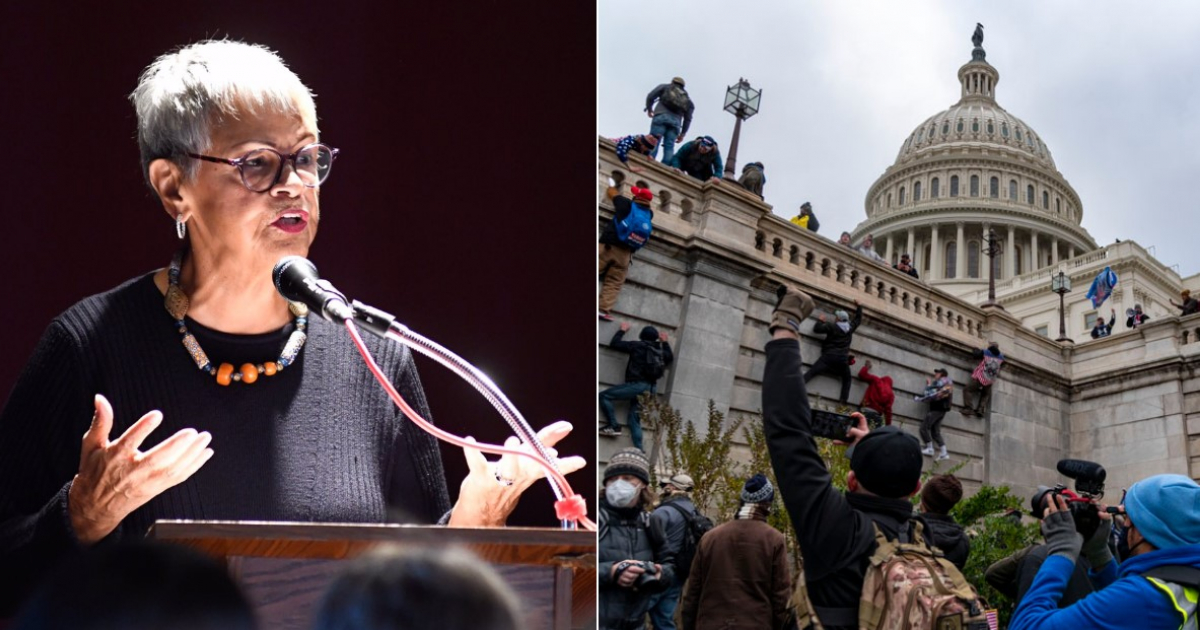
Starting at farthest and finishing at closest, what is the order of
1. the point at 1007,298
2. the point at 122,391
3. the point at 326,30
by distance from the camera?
the point at 1007,298, the point at 326,30, the point at 122,391

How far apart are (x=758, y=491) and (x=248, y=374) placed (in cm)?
250

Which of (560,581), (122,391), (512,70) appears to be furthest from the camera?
(512,70)

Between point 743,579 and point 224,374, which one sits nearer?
point 224,374

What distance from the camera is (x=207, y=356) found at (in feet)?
7.16

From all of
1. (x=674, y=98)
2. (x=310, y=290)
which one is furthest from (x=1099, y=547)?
(x=674, y=98)

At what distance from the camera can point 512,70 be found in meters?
2.90

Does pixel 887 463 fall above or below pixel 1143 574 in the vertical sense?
above

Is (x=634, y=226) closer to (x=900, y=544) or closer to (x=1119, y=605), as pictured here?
(x=900, y=544)

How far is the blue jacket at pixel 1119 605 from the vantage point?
2.13 metres

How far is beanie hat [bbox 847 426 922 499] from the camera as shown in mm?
2232

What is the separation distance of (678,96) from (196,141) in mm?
6458

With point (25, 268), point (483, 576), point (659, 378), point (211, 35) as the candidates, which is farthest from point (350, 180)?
point (659, 378)

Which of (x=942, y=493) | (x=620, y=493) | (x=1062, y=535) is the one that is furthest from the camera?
(x=620, y=493)

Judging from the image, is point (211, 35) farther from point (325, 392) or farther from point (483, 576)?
point (483, 576)
